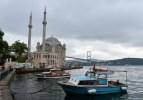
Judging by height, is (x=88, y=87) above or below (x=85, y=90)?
above

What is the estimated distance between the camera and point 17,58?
175m

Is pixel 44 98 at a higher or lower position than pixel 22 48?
lower

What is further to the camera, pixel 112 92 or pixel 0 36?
pixel 0 36

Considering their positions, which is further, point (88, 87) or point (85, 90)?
point (88, 87)

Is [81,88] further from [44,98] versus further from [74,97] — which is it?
[44,98]

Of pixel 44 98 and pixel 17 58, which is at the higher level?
pixel 17 58

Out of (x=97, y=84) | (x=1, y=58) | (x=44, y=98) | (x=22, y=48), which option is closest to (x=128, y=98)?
(x=97, y=84)

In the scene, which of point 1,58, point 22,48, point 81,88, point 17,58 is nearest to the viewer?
point 81,88

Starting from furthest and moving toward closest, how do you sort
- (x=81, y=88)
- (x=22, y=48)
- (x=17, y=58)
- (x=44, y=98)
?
1. (x=17, y=58)
2. (x=22, y=48)
3. (x=81, y=88)
4. (x=44, y=98)

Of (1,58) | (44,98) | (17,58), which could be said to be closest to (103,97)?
(44,98)

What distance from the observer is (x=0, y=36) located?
96938 mm

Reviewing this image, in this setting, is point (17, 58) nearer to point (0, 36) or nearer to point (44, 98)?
point (0, 36)

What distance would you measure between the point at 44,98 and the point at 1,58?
100 meters

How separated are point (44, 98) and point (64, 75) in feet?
176
